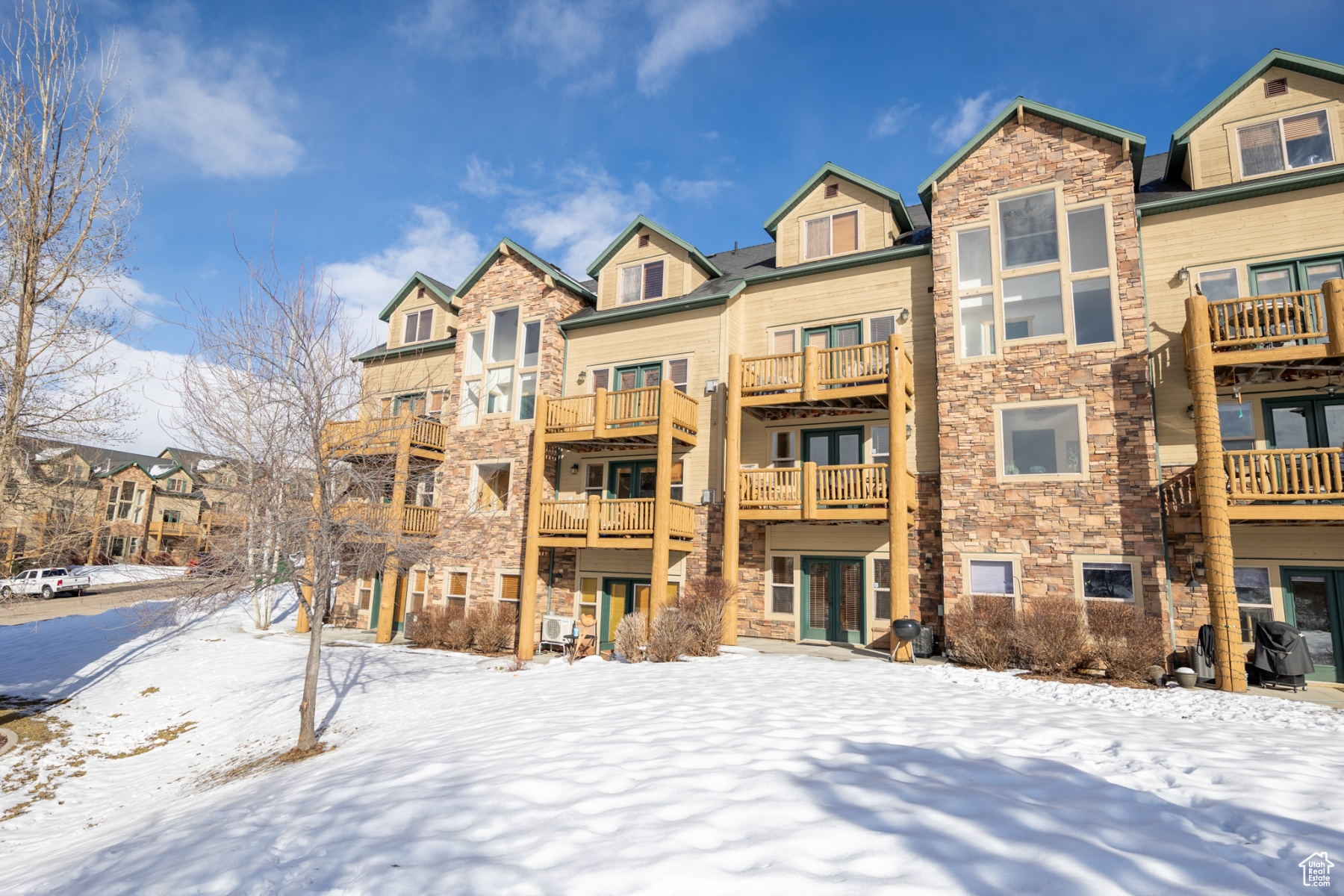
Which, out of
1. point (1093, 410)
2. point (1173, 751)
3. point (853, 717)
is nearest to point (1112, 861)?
point (1173, 751)

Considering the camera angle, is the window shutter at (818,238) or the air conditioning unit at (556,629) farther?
the window shutter at (818,238)

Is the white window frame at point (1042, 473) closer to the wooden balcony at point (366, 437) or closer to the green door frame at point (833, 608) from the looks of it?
the green door frame at point (833, 608)

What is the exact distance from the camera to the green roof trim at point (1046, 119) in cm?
1482

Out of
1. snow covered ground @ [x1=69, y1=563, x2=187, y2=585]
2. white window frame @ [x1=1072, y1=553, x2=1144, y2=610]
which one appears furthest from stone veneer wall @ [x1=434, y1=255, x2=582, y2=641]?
snow covered ground @ [x1=69, y1=563, x2=187, y2=585]

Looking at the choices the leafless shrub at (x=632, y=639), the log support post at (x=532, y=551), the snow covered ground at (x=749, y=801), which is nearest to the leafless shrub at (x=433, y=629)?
the log support post at (x=532, y=551)

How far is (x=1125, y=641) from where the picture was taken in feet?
39.7

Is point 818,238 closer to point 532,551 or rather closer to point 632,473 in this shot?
point 632,473

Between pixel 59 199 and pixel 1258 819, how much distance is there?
1814cm

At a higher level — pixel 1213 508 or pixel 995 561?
pixel 1213 508

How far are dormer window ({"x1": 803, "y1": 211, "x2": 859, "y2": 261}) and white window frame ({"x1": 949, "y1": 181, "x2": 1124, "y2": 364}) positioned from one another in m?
2.72

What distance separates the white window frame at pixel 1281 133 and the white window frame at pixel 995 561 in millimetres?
9386

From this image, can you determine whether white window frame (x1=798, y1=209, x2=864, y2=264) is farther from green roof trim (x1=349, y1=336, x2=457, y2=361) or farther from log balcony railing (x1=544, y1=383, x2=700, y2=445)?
green roof trim (x1=349, y1=336, x2=457, y2=361)

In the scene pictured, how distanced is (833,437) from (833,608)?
169 inches

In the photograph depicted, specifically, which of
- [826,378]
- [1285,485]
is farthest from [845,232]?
[1285,485]
